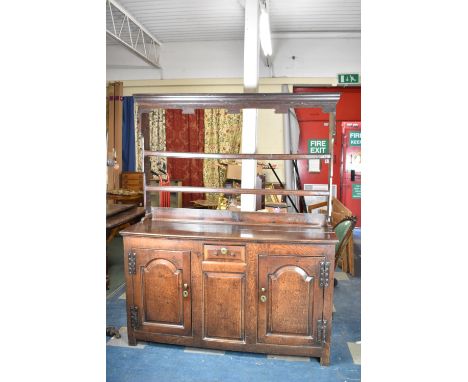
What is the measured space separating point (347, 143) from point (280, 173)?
56.0 inches

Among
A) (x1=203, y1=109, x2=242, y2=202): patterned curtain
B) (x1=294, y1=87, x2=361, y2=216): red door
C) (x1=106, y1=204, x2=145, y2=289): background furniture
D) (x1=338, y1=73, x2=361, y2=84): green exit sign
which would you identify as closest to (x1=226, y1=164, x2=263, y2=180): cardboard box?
(x1=203, y1=109, x2=242, y2=202): patterned curtain

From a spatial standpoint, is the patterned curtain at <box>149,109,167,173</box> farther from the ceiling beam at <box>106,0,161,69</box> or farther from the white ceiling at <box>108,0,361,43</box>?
the white ceiling at <box>108,0,361,43</box>

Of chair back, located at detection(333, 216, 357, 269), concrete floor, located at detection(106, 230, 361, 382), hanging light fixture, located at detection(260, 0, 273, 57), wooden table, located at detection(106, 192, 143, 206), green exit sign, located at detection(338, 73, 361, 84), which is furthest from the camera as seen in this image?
green exit sign, located at detection(338, 73, 361, 84)

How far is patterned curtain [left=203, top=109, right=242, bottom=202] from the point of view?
7.20m

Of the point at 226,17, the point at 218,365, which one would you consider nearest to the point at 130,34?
the point at 226,17

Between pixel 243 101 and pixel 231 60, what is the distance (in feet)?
15.7

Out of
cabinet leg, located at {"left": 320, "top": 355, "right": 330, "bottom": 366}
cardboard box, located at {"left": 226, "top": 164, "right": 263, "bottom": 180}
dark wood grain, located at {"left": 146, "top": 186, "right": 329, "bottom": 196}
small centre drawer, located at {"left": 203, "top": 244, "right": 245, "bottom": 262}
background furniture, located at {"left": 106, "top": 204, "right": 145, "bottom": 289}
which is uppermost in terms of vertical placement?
cardboard box, located at {"left": 226, "top": 164, "right": 263, "bottom": 180}

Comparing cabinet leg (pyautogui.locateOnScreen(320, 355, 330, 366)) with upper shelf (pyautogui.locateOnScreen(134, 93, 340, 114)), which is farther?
upper shelf (pyautogui.locateOnScreen(134, 93, 340, 114))

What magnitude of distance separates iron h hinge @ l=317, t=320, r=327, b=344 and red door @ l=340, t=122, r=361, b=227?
5.04 metres

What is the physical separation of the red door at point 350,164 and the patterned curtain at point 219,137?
6.76 ft

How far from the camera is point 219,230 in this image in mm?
2611
